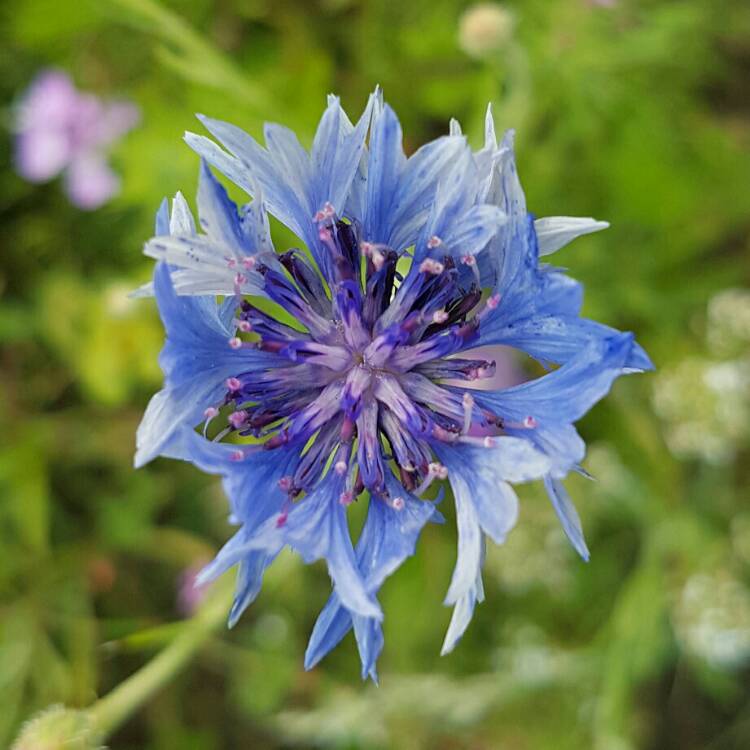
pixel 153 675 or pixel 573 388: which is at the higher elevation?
pixel 573 388

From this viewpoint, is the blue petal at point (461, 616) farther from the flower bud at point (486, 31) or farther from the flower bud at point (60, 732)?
the flower bud at point (486, 31)

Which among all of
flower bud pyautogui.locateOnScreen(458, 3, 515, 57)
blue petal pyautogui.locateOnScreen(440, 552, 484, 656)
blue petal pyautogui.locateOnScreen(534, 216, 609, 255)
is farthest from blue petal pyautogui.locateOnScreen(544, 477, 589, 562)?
flower bud pyautogui.locateOnScreen(458, 3, 515, 57)

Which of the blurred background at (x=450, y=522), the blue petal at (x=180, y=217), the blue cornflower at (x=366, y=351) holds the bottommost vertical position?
the blurred background at (x=450, y=522)

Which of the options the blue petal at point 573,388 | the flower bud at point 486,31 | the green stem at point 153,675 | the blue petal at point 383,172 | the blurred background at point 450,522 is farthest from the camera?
the blurred background at point 450,522

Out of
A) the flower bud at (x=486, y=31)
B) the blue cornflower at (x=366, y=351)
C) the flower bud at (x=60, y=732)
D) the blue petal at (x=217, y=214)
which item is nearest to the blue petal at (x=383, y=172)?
the blue cornflower at (x=366, y=351)

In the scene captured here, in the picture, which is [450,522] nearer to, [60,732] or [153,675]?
[153,675]

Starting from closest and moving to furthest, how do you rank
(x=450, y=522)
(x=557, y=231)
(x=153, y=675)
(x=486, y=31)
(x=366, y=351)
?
(x=557, y=231), (x=366, y=351), (x=153, y=675), (x=486, y=31), (x=450, y=522)

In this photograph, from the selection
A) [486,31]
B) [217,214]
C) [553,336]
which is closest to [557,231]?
[553,336]
